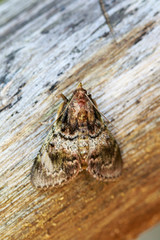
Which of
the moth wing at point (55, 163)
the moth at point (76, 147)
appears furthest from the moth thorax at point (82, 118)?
the moth wing at point (55, 163)

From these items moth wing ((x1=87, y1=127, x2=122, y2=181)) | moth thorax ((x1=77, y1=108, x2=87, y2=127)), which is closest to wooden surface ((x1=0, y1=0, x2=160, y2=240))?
moth wing ((x1=87, y1=127, x2=122, y2=181))

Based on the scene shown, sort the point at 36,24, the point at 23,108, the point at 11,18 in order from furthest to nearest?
the point at 11,18 < the point at 36,24 < the point at 23,108

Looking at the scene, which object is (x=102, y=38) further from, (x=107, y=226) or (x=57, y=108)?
(x=107, y=226)

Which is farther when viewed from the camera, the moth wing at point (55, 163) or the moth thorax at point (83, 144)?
the moth thorax at point (83, 144)

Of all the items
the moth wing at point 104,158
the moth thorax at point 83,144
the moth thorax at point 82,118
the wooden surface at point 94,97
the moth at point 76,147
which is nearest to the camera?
the wooden surface at point 94,97

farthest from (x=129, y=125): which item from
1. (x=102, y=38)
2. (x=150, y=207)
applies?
(x=102, y=38)

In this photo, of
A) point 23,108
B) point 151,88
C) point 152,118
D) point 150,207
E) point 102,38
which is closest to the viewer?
point 150,207

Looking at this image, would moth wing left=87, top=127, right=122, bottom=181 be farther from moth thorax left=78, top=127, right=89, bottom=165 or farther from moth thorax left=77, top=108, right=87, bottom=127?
moth thorax left=77, top=108, right=87, bottom=127

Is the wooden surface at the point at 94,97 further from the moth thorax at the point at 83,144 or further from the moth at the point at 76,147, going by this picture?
the moth thorax at the point at 83,144

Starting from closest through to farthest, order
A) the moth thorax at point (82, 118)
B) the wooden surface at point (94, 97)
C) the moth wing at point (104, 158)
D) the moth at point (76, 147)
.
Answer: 1. the wooden surface at point (94, 97)
2. the moth wing at point (104, 158)
3. the moth at point (76, 147)
4. the moth thorax at point (82, 118)
